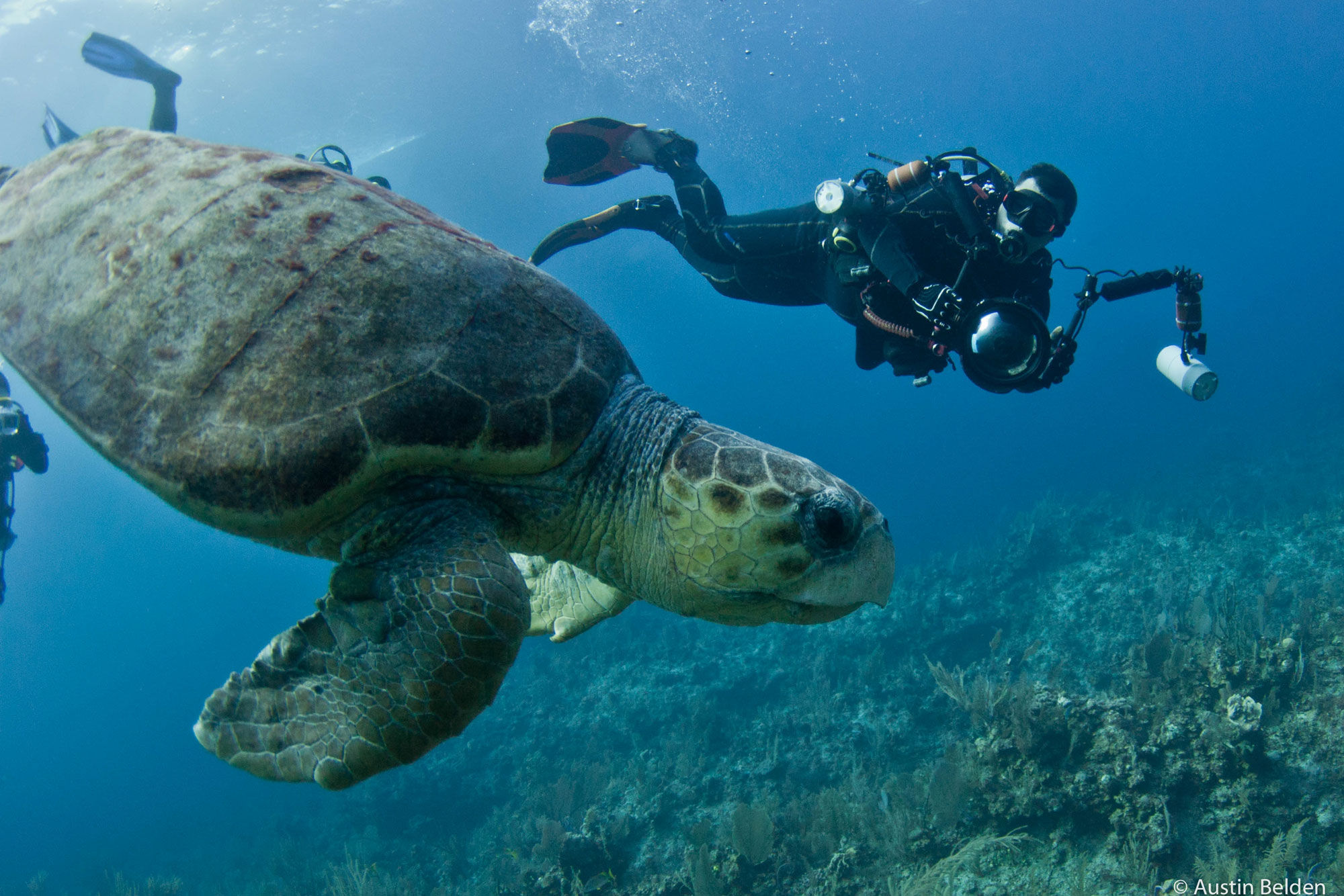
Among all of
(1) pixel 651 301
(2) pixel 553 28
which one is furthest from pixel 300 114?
(1) pixel 651 301

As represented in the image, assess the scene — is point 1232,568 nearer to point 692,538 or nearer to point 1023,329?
point 1023,329

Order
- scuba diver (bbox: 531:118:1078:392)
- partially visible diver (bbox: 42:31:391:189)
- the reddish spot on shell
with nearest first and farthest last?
the reddish spot on shell → scuba diver (bbox: 531:118:1078:392) → partially visible diver (bbox: 42:31:391:189)

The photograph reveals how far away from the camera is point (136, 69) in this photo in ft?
23.1

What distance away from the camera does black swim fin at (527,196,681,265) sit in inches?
263

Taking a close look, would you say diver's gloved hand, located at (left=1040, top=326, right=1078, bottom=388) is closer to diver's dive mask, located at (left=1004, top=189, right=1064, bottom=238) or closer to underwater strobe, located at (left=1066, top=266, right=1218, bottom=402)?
underwater strobe, located at (left=1066, top=266, right=1218, bottom=402)

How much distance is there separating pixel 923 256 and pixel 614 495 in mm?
4108

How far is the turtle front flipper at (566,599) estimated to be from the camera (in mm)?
2727

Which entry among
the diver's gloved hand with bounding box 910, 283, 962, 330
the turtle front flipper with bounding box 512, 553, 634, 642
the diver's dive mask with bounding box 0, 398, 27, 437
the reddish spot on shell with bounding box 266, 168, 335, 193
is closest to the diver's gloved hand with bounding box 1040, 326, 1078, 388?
the diver's gloved hand with bounding box 910, 283, 962, 330

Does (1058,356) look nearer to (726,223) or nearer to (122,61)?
(726,223)

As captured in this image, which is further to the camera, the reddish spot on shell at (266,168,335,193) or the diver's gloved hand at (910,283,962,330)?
the diver's gloved hand at (910,283,962,330)

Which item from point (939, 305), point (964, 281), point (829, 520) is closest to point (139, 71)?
point (939, 305)

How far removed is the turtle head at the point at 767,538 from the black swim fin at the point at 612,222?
521 cm

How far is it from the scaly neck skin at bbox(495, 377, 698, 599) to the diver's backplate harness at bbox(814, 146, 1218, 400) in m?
2.70

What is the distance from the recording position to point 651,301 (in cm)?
7381
